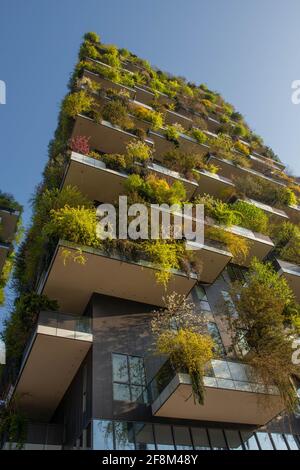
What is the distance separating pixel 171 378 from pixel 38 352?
4.01m

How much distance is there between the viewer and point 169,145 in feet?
75.0

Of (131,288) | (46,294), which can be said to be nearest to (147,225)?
(131,288)

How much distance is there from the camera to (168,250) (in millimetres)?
13125

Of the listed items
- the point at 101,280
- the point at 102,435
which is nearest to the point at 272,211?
the point at 101,280

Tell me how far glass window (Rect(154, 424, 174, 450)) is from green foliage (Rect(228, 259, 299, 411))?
3.03m

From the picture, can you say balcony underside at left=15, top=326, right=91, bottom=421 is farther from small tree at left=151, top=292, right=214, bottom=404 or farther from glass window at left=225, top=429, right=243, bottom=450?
glass window at left=225, top=429, right=243, bottom=450

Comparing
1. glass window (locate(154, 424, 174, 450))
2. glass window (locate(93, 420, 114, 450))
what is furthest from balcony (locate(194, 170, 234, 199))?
glass window (locate(93, 420, 114, 450))

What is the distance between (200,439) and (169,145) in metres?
16.7

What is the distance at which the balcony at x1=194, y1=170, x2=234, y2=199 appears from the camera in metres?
20.7

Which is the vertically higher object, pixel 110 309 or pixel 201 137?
pixel 201 137

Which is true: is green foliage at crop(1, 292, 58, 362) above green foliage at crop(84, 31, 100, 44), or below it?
below

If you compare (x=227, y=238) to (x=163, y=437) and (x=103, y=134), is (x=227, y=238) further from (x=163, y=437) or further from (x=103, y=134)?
(x=103, y=134)
